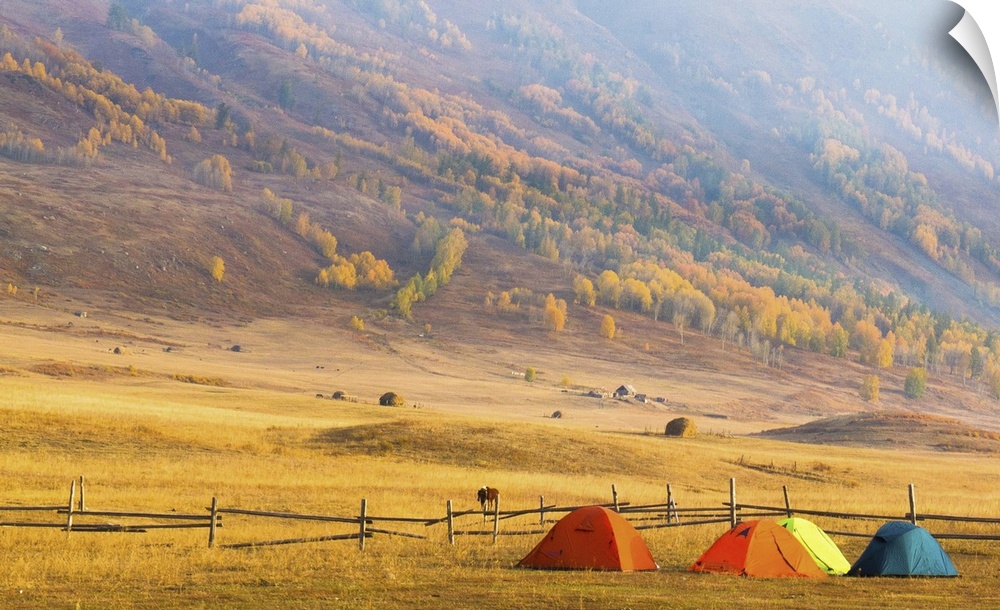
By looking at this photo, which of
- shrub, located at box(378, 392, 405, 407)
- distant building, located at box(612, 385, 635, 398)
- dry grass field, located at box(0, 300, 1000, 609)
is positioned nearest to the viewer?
dry grass field, located at box(0, 300, 1000, 609)

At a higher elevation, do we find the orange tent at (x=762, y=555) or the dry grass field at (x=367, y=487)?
the orange tent at (x=762, y=555)

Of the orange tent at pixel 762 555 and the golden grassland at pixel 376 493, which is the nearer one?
the golden grassland at pixel 376 493

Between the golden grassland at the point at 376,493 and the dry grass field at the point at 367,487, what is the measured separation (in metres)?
0.14

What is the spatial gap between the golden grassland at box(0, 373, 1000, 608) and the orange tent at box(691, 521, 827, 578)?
1015 mm

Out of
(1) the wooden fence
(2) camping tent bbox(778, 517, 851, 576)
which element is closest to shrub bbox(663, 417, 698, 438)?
(1) the wooden fence

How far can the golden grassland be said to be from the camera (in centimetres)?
2041

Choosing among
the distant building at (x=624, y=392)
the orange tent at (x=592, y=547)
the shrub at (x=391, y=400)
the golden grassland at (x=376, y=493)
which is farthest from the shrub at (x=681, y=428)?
the orange tent at (x=592, y=547)

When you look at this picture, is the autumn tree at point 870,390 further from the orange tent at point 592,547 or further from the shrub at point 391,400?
the orange tent at point 592,547

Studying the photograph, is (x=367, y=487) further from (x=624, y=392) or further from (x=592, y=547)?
(x=624, y=392)

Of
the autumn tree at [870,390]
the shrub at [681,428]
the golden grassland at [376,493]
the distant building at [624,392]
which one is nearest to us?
the golden grassland at [376,493]

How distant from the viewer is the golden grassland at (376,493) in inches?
803

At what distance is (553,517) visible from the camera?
38750mm

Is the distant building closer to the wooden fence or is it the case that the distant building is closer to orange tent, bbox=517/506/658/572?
the wooden fence

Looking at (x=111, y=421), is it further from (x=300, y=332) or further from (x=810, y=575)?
(x=300, y=332)
